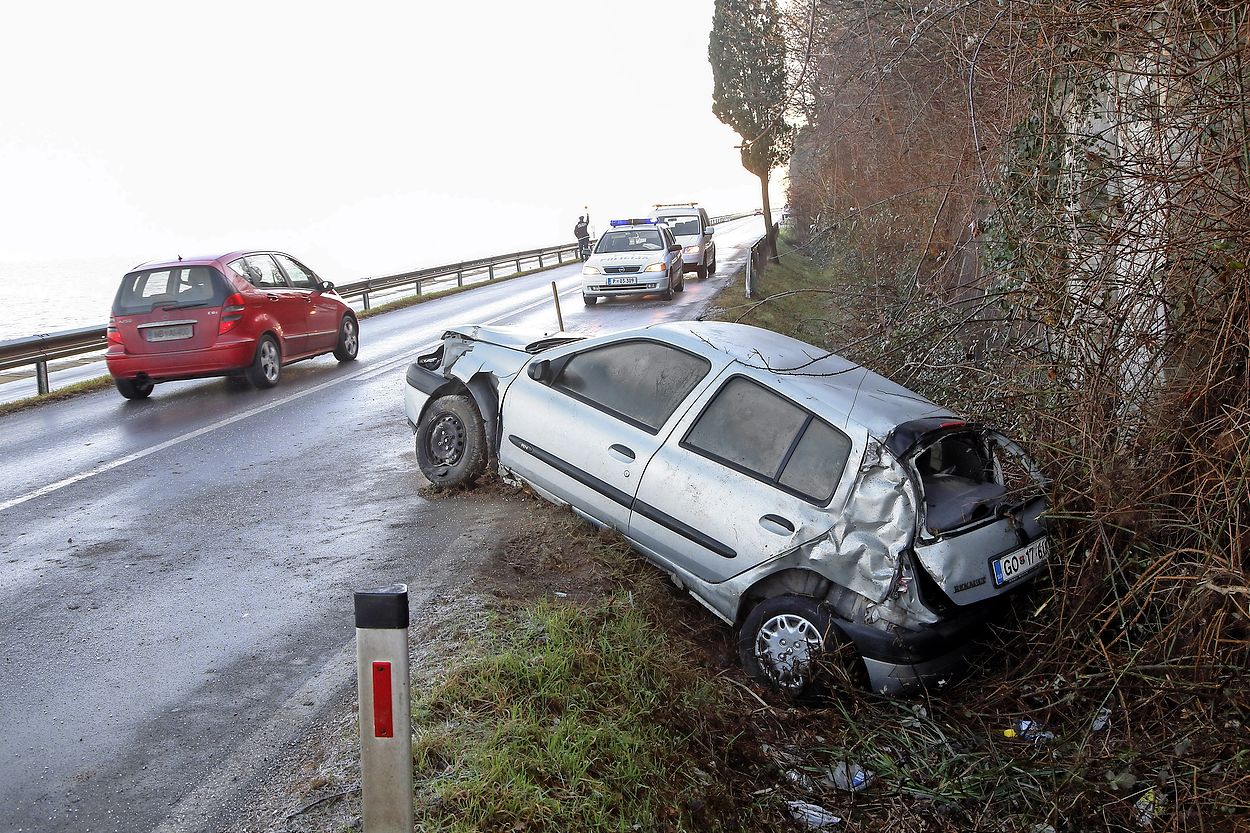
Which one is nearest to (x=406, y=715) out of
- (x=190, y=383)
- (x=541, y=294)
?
(x=190, y=383)

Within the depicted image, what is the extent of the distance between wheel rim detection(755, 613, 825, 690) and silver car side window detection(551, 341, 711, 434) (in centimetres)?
138

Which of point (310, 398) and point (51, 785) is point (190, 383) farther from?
point (51, 785)

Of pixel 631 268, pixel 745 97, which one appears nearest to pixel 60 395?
pixel 631 268

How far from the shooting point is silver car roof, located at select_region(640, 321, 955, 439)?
551 centimetres

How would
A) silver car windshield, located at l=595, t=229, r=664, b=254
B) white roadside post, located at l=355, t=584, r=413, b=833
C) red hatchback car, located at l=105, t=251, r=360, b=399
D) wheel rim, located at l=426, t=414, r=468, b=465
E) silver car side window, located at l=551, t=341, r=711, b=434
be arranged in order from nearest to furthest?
1. white roadside post, located at l=355, t=584, r=413, b=833
2. silver car side window, located at l=551, t=341, r=711, b=434
3. wheel rim, located at l=426, t=414, r=468, b=465
4. red hatchback car, located at l=105, t=251, r=360, b=399
5. silver car windshield, located at l=595, t=229, r=664, b=254

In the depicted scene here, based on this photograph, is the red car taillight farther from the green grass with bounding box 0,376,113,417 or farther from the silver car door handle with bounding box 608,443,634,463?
the silver car door handle with bounding box 608,443,634,463

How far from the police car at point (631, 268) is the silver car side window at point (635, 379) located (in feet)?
54.0

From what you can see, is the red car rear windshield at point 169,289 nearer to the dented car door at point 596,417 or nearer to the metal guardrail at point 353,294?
the metal guardrail at point 353,294

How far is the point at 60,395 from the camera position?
13.5 m

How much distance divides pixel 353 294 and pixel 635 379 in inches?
807

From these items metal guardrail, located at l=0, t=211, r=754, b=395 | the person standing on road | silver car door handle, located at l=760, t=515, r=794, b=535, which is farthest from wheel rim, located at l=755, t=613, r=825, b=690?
the person standing on road

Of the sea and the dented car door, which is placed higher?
the dented car door

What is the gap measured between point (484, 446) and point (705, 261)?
22764 mm

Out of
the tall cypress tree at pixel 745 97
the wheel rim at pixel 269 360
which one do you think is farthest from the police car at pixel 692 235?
the wheel rim at pixel 269 360
